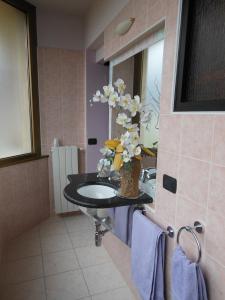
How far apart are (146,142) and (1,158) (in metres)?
1.55

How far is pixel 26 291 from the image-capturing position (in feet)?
5.80

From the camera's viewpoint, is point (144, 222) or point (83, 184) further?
point (83, 184)

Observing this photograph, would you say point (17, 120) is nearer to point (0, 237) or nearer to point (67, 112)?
point (67, 112)

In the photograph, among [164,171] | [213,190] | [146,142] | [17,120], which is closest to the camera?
[213,190]

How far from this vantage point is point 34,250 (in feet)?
7.50

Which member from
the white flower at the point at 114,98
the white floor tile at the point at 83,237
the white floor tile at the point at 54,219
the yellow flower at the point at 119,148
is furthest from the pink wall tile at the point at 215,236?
the white floor tile at the point at 54,219

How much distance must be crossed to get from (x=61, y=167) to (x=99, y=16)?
1761mm

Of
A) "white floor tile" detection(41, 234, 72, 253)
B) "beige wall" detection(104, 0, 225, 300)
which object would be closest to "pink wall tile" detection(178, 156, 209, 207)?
"beige wall" detection(104, 0, 225, 300)

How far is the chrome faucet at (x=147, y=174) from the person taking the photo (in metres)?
1.52

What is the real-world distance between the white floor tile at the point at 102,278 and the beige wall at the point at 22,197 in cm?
93

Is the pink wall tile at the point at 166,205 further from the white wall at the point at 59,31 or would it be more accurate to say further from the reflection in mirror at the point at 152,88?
the white wall at the point at 59,31

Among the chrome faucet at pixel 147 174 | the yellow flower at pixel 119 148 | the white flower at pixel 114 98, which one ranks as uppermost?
the white flower at pixel 114 98

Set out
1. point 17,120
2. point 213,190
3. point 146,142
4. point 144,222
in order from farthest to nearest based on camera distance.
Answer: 1. point 17,120
2. point 146,142
3. point 144,222
4. point 213,190

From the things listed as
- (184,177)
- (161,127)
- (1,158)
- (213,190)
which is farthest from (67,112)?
(213,190)
